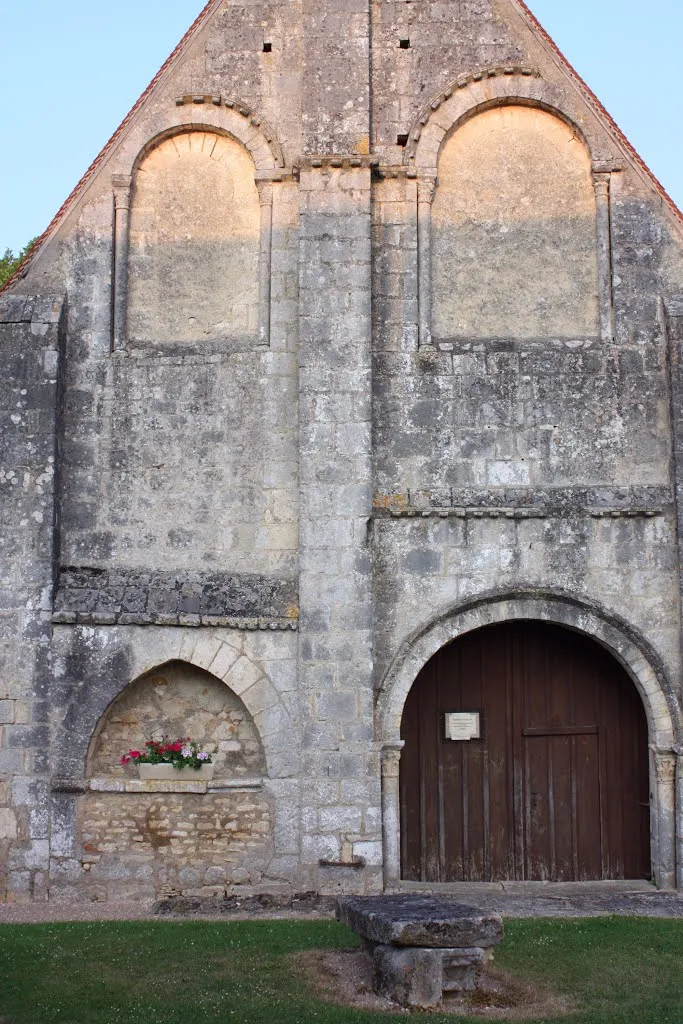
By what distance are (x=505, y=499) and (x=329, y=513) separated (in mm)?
1507

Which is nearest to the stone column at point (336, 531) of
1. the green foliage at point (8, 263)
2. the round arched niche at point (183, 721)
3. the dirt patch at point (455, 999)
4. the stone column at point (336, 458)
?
the stone column at point (336, 458)

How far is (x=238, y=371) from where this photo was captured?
31.9 ft

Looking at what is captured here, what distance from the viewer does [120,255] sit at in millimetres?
9914

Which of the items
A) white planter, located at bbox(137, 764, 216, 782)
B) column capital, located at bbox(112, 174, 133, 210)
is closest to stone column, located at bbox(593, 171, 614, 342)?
column capital, located at bbox(112, 174, 133, 210)

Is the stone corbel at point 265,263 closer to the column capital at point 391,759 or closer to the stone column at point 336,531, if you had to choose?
the stone column at point 336,531

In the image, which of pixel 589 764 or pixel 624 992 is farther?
pixel 589 764

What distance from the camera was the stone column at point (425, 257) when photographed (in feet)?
31.7

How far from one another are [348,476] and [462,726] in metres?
2.54

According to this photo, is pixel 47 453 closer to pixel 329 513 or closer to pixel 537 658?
pixel 329 513

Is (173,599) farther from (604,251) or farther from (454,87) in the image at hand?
(454,87)

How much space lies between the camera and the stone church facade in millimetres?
9133

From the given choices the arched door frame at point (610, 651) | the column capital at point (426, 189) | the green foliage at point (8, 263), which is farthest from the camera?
the green foliage at point (8, 263)

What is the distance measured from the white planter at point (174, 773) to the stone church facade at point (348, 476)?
0.22 ft

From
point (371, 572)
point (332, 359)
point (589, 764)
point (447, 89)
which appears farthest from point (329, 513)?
point (447, 89)
